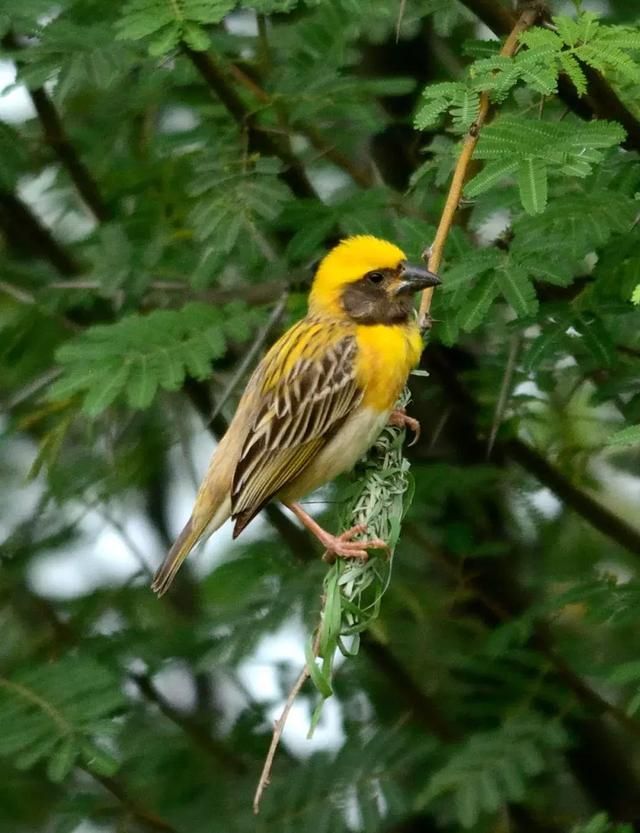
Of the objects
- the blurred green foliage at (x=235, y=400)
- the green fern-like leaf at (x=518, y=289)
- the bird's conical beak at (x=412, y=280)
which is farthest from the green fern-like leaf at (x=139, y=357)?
the green fern-like leaf at (x=518, y=289)

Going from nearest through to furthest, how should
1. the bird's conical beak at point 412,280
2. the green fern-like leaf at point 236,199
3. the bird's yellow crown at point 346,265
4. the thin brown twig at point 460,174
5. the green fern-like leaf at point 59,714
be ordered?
the thin brown twig at point 460,174, the bird's conical beak at point 412,280, the green fern-like leaf at point 59,714, the bird's yellow crown at point 346,265, the green fern-like leaf at point 236,199

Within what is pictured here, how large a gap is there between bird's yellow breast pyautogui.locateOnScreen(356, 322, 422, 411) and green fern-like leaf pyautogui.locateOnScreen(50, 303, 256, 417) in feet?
1.47

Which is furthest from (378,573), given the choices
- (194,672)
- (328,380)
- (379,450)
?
Result: (194,672)

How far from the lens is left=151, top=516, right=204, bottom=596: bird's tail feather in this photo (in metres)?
4.47

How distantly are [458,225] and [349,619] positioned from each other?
1.68 metres

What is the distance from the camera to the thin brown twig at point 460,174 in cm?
330

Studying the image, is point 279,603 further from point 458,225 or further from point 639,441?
point 639,441

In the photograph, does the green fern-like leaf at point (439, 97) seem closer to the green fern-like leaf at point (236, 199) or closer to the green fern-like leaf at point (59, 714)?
the green fern-like leaf at point (236, 199)

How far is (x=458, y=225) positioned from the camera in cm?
463

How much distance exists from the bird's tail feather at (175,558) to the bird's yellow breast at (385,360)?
687 mm

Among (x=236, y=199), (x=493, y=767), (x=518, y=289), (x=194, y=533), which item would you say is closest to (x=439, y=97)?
Answer: (x=518, y=289)

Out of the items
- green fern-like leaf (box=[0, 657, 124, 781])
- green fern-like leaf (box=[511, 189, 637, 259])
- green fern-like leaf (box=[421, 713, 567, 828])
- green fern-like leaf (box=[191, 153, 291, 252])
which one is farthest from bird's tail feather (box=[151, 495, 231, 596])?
green fern-like leaf (box=[511, 189, 637, 259])

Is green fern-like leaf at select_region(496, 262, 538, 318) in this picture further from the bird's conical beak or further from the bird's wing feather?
the bird's wing feather

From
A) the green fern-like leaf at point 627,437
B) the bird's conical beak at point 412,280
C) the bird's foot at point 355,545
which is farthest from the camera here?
the bird's conical beak at point 412,280
